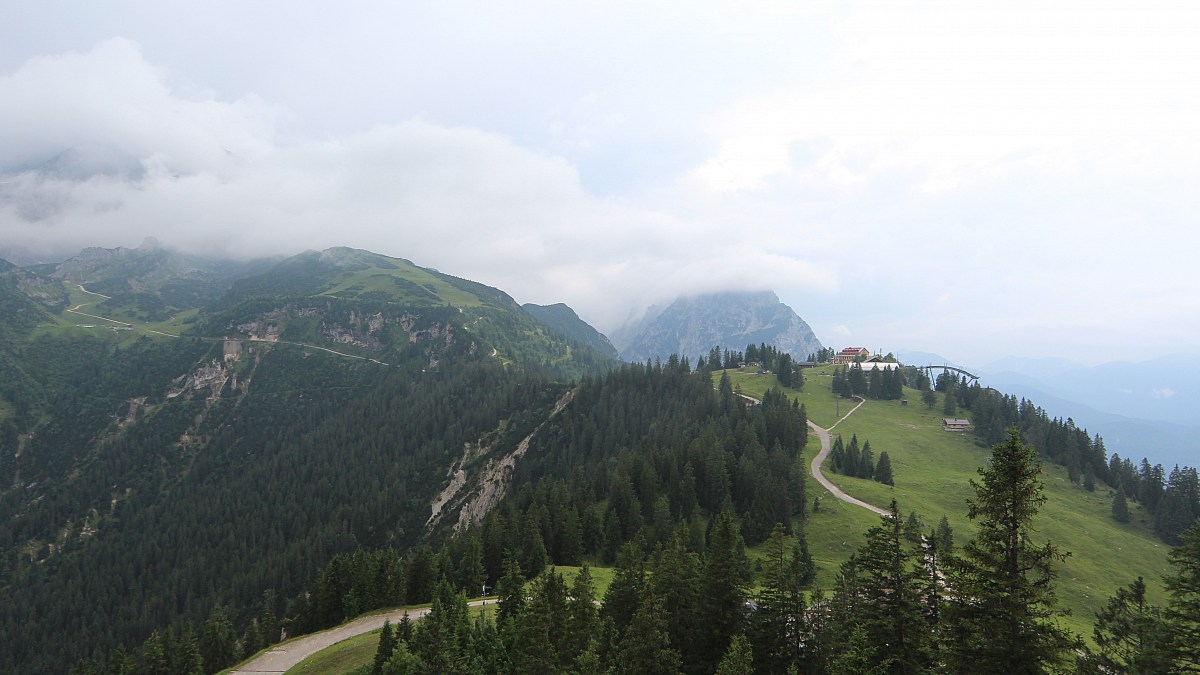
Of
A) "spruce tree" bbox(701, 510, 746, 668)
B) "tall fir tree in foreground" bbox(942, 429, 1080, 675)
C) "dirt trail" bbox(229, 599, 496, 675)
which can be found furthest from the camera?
"dirt trail" bbox(229, 599, 496, 675)

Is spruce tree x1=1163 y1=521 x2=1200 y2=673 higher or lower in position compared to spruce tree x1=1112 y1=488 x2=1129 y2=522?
higher

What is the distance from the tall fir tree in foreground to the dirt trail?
58.0 meters

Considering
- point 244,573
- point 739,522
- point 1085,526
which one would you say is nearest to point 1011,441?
point 739,522

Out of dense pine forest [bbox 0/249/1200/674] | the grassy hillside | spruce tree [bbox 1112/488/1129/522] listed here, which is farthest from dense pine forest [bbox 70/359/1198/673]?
spruce tree [bbox 1112/488/1129/522]

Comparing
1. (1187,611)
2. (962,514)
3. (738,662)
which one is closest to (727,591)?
(738,662)

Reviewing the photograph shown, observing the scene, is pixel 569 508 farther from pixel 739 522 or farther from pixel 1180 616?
pixel 1180 616

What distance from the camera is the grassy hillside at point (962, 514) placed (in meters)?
82.3

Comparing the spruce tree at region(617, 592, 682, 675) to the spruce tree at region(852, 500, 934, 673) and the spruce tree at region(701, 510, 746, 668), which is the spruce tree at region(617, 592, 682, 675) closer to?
the spruce tree at region(701, 510, 746, 668)

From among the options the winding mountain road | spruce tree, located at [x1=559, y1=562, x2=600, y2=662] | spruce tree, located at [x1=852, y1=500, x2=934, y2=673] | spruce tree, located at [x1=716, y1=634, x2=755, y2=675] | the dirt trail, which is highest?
spruce tree, located at [x1=852, y1=500, x2=934, y2=673]

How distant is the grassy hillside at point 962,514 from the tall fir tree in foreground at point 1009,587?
48815 mm

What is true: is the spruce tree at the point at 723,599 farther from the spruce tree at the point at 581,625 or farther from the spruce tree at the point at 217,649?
the spruce tree at the point at 217,649

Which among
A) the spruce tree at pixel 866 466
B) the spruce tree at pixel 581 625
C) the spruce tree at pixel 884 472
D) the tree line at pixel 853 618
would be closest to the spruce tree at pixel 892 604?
the tree line at pixel 853 618

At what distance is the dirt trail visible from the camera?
6306 cm

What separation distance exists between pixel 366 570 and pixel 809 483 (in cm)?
8171
